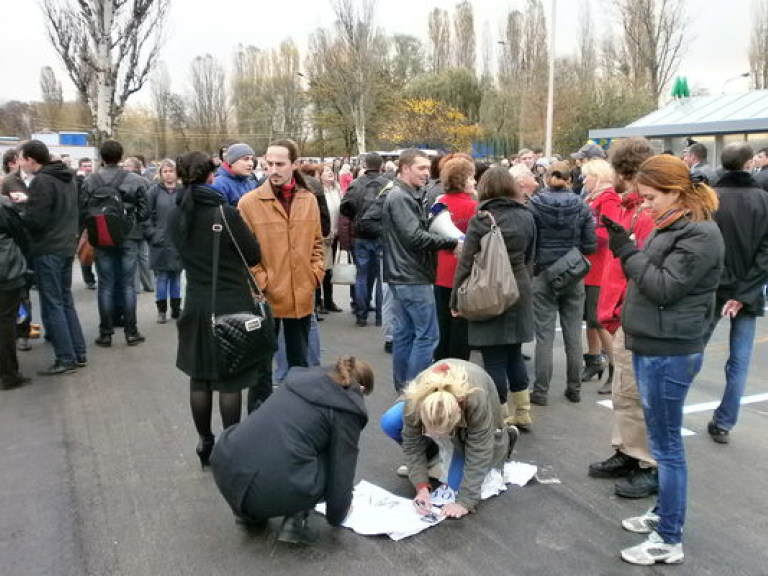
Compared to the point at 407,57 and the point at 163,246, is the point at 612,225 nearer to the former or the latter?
the point at 163,246

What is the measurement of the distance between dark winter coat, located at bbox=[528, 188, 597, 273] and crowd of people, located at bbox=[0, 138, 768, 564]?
12 mm

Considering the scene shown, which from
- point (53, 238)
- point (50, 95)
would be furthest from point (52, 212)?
point (50, 95)

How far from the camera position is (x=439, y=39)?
1884 inches

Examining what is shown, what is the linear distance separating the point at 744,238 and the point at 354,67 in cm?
3579

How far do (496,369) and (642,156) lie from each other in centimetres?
164

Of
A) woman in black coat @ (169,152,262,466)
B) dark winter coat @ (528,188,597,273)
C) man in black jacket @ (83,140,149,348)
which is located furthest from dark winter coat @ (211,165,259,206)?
dark winter coat @ (528,188,597,273)

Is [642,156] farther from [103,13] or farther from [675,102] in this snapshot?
[675,102]

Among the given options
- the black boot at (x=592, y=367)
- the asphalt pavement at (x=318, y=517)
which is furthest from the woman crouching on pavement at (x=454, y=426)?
the black boot at (x=592, y=367)

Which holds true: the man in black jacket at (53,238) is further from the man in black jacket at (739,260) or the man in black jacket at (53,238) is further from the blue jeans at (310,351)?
the man in black jacket at (739,260)

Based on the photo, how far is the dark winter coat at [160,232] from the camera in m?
7.68

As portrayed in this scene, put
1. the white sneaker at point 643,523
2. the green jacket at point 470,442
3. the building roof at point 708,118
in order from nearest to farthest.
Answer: the white sneaker at point 643,523 < the green jacket at point 470,442 < the building roof at point 708,118

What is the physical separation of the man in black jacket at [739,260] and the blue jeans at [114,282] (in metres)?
5.54

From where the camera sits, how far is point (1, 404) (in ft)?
17.4

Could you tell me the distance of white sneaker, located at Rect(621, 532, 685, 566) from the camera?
120 inches
